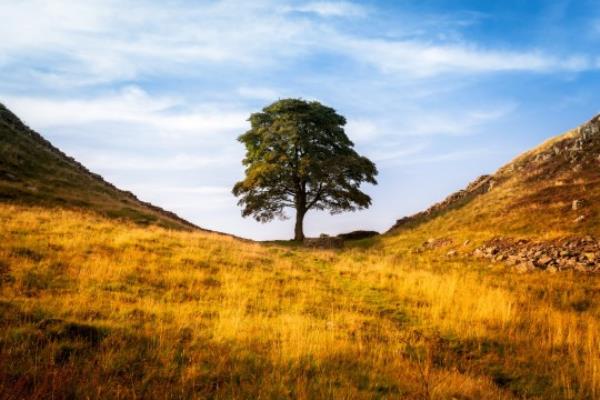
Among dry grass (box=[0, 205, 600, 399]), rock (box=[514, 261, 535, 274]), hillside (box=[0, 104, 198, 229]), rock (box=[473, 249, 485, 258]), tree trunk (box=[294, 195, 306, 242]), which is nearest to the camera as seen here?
dry grass (box=[0, 205, 600, 399])

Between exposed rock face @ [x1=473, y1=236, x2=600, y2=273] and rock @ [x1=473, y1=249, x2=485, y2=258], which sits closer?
exposed rock face @ [x1=473, y1=236, x2=600, y2=273]

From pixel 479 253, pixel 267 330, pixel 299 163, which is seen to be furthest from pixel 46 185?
pixel 479 253

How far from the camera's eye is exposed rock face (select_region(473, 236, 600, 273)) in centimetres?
1397

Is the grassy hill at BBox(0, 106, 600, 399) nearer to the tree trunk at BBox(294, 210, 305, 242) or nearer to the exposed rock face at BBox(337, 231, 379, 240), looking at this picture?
the tree trunk at BBox(294, 210, 305, 242)

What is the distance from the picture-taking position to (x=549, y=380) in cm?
591

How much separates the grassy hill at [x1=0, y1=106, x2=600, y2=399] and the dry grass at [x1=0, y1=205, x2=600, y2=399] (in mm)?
31

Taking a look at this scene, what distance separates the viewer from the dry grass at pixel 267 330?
4.84m

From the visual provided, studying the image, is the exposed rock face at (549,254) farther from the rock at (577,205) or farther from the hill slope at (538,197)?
the rock at (577,205)

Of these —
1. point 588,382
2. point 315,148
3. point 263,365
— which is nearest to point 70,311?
point 263,365

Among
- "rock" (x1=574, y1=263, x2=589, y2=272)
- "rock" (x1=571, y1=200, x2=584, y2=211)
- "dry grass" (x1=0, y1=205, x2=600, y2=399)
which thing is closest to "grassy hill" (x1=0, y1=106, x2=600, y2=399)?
"dry grass" (x1=0, y1=205, x2=600, y2=399)

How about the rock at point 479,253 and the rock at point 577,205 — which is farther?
the rock at point 577,205

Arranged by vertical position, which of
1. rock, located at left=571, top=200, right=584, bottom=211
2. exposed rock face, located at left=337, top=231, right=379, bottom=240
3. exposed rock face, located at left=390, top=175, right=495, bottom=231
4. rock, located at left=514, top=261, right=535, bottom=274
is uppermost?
exposed rock face, located at left=390, top=175, right=495, bottom=231

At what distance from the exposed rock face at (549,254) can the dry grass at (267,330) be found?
1.38 metres

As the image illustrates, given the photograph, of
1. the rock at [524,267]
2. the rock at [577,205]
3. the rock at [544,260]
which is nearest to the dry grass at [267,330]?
the rock at [524,267]
